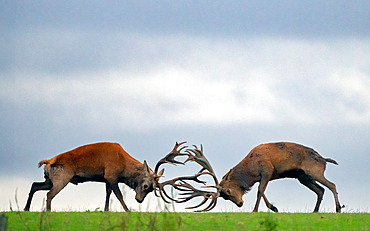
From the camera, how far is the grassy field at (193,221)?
10781mm

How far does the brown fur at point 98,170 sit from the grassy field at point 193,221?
11.1 feet

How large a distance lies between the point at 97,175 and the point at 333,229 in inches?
292

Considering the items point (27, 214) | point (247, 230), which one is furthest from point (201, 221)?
point (27, 214)

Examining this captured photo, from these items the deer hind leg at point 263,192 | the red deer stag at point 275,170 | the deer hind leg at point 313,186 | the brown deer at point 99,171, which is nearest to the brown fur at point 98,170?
the brown deer at point 99,171

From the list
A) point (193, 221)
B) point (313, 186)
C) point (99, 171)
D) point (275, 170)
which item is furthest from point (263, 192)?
point (193, 221)

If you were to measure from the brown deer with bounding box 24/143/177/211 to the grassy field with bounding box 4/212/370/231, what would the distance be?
3375 millimetres

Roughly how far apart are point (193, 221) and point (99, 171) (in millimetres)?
5807

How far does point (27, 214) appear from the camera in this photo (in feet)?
41.9

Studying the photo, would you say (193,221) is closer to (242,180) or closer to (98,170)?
(98,170)

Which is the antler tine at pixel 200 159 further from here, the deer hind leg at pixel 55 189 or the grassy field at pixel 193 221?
the grassy field at pixel 193 221

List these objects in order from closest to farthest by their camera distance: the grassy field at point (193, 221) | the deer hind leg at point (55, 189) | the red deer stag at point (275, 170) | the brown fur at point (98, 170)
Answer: the grassy field at point (193, 221) < the deer hind leg at point (55, 189) < the brown fur at point (98, 170) < the red deer stag at point (275, 170)

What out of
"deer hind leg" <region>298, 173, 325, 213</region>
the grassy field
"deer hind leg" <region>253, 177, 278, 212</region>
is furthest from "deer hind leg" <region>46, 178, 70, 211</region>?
"deer hind leg" <region>298, 173, 325, 213</region>

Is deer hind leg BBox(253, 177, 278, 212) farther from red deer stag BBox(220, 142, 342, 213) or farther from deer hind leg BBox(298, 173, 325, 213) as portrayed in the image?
deer hind leg BBox(298, 173, 325, 213)

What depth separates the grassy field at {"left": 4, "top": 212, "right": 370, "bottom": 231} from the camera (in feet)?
35.4
